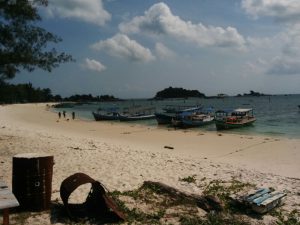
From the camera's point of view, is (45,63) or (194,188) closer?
(194,188)

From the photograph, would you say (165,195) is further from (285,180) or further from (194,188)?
(285,180)

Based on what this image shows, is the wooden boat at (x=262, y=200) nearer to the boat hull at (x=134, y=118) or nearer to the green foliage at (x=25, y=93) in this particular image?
the green foliage at (x=25, y=93)

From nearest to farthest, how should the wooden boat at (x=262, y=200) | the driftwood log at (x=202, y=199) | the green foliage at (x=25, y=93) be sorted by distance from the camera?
the wooden boat at (x=262, y=200)
the driftwood log at (x=202, y=199)
the green foliage at (x=25, y=93)

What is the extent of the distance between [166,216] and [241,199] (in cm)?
179

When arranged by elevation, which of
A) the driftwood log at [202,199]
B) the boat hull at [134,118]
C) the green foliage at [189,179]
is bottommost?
the boat hull at [134,118]

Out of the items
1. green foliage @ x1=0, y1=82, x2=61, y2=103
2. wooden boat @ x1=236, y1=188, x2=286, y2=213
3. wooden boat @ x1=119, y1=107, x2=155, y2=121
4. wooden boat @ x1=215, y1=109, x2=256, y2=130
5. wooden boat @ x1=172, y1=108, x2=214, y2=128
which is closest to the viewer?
wooden boat @ x1=236, y1=188, x2=286, y2=213

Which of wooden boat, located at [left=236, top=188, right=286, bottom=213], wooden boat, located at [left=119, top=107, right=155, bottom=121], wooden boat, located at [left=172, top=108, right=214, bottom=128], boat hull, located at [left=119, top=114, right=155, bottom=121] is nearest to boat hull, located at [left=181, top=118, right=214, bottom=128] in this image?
wooden boat, located at [left=172, top=108, right=214, bottom=128]

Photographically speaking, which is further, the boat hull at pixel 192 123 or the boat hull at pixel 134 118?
the boat hull at pixel 134 118

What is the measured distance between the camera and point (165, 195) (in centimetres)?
872

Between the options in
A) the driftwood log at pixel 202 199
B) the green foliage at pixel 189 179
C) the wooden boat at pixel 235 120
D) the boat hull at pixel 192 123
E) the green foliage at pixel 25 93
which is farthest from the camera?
the boat hull at pixel 192 123

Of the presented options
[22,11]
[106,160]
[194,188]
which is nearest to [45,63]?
[22,11]

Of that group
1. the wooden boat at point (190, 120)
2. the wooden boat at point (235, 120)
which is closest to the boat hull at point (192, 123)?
the wooden boat at point (190, 120)

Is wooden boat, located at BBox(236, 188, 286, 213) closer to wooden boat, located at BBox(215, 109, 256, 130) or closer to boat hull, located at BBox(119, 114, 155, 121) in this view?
wooden boat, located at BBox(215, 109, 256, 130)

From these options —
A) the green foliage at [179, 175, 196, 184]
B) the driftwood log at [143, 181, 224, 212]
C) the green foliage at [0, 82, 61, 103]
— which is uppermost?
the green foliage at [0, 82, 61, 103]
